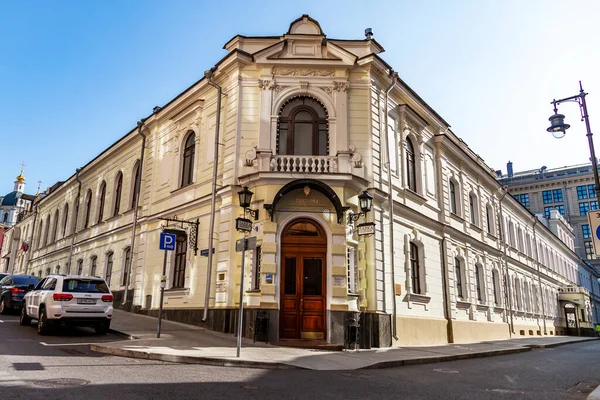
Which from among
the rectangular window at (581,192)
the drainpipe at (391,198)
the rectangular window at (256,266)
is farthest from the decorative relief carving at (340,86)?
the rectangular window at (581,192)

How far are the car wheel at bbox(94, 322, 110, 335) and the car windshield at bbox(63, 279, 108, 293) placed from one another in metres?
0.96

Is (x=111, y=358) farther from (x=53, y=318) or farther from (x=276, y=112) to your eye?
(x=276, y=112)

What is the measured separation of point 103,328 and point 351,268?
25.2 ft

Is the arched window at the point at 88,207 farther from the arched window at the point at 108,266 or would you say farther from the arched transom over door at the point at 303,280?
the arched transom over door at the point at 303,280

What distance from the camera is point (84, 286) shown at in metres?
13.2

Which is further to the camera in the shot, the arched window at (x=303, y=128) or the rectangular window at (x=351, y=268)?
the arched window at (x=303, y=128)

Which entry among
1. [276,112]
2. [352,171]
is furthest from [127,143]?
[352,171]

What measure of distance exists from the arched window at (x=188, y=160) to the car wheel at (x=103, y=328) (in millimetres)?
6732

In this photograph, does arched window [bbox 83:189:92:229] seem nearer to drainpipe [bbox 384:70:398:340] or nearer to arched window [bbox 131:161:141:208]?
arched window [bbox 131:161:141:208]

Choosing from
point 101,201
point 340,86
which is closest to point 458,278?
point 340,86

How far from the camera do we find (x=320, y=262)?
14008mm

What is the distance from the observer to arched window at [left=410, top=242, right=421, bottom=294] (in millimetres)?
17547

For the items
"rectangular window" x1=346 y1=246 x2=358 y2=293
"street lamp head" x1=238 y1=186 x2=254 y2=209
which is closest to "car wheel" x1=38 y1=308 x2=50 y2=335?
"street lamp head" x1=238 y1=186 x2=254 y2=209

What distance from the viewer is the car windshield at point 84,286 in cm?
1295
